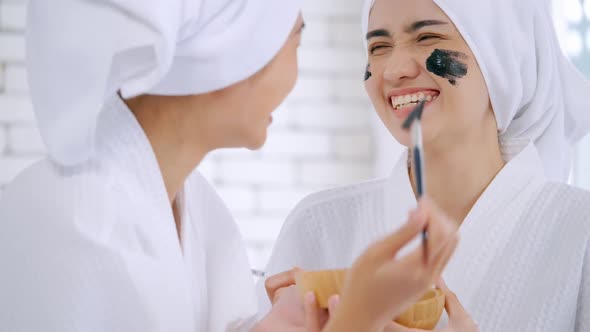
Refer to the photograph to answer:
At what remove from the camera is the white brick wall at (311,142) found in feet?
8.02

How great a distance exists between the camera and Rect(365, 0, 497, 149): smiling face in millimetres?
1385

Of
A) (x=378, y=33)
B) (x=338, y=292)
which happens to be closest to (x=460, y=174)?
(x=378, y=33)

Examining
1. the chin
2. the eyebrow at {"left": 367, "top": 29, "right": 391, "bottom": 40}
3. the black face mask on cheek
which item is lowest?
the chin

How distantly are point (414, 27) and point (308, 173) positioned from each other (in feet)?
3.63

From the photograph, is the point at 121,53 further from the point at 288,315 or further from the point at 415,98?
the point at 415,98

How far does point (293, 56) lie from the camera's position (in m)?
1.04

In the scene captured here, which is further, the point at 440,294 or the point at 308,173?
the point at 308,173

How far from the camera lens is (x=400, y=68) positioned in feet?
4.56

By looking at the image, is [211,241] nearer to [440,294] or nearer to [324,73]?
[440,294]

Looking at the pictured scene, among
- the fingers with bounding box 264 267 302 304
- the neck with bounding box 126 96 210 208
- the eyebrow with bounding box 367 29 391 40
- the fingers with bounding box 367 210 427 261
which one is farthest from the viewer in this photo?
the eyebrow with bounding box 367 29 391 40

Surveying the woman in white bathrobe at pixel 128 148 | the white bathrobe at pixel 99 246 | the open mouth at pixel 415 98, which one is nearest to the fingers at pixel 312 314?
the woman in white bathrobe at pixel 128 148

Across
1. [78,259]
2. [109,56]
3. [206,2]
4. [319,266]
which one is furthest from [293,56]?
[319,266]

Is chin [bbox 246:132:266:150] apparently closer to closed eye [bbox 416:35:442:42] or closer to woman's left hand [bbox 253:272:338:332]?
woman's left hand [bbox 253:272:338:332]

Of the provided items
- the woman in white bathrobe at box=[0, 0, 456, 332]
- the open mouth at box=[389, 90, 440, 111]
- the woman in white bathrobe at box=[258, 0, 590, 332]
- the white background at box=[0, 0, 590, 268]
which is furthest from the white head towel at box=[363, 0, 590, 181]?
the white background at box=[0, 0, 590, 268]
